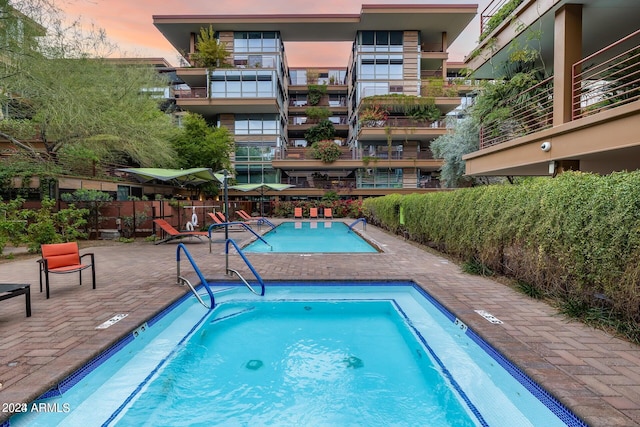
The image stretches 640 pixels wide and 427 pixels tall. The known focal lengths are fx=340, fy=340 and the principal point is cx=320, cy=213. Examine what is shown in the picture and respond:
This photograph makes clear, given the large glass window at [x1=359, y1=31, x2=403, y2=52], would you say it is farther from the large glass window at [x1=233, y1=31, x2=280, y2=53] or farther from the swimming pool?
the swimming pool

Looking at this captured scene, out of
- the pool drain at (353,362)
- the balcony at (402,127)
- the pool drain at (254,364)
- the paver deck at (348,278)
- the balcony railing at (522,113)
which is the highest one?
the balcony at (402,127)

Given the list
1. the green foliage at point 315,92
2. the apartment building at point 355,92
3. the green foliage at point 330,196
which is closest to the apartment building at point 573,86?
the apartment building at point 355,92

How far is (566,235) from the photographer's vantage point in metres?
4.25

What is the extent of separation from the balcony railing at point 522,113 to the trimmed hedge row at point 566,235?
15.6ft

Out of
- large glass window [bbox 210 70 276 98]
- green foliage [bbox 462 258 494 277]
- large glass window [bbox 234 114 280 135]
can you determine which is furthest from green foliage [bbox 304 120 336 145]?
green foliage [bbox 462 258 494 277]

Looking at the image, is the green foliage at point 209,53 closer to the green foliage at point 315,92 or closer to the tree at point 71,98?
the green foliage at point 315,92

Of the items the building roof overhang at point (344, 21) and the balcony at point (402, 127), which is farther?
the building roof overhang at point (344, 21)

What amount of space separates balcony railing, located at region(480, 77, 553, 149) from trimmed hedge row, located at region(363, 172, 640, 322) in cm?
474

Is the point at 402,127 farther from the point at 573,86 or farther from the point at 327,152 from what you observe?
the point at 573,86

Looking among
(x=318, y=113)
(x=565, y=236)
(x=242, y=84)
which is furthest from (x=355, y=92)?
(x=565, y=236)

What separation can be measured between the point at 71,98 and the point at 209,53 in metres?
22.1

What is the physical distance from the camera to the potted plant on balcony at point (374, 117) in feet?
94.3

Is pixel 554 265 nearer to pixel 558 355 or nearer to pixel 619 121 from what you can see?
pixel 558 355

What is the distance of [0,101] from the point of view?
31.0ft
